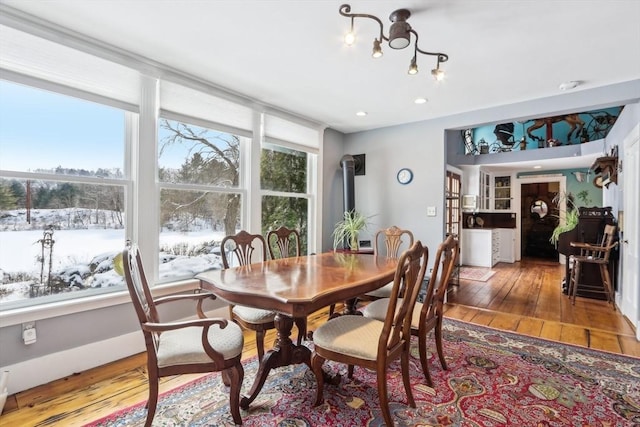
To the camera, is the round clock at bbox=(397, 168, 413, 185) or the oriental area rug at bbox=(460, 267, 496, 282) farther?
the oriental area rug at bbox=(460, 267, 496, 282)

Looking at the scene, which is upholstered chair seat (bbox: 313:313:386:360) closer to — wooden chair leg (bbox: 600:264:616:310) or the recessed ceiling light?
the recessed ceiling light

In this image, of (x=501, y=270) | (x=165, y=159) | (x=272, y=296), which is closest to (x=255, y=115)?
(x=165, y=159)

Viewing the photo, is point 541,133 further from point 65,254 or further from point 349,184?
point 65,254

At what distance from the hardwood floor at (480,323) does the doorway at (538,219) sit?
2771 mm

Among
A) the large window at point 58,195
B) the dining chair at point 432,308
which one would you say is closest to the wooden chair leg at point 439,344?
Answer: the dining chair at point 432,308

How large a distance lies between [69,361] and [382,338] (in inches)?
88.1

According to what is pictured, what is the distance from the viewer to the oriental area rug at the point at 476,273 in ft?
18.2

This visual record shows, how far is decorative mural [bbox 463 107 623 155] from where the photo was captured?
5930 mm

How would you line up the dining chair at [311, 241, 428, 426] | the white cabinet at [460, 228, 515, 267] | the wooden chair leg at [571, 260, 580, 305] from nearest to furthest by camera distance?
the dining chair at [311, 241, 428, 426], the wooden chair leg at [571, 260, 580, 305], the white cabinet at [460, 228, 515, 267]

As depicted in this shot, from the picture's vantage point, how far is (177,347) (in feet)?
5.52

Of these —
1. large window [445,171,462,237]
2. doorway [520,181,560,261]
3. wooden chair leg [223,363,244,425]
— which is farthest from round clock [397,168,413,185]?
doorway [520,181,560,261]

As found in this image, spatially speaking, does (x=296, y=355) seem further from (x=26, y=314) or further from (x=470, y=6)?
(x=470, y=6)

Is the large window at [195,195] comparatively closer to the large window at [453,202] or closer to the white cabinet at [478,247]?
the large window at [453,202]

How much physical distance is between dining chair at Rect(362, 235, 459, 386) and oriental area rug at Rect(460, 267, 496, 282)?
3.64 meters
